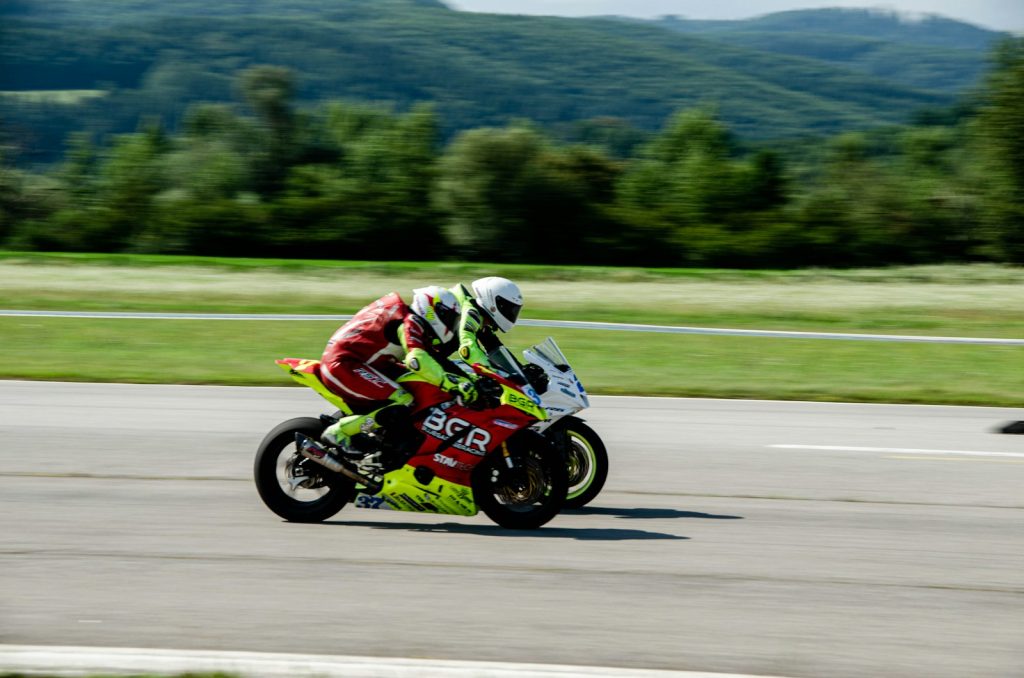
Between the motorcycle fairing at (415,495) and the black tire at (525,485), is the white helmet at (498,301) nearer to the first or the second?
the black tire at (525,485)

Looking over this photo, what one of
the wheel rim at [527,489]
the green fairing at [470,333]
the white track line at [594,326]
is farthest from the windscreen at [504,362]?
the white track line at [594,326]

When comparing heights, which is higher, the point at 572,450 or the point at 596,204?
the point at 572,450

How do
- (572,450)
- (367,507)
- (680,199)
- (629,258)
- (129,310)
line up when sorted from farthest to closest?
(680,199)
(629,258)
(129,310)
(572,450)
(367,507)

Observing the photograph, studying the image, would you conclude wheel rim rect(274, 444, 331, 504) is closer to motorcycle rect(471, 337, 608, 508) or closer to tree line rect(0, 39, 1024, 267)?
motorcycle rect(471, 337, 608, 508)

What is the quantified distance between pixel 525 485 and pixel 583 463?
31.5 inches

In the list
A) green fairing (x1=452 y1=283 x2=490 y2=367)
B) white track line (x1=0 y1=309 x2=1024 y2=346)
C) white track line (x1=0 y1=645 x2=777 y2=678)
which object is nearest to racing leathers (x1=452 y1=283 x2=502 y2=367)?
green fairing (x1=452 y1=283 x2=490 y2=367)

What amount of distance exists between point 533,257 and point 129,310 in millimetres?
25221

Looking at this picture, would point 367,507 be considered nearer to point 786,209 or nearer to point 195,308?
point 195,308

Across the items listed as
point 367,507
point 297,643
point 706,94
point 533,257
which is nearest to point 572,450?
point 367,507

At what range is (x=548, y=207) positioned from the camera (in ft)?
161

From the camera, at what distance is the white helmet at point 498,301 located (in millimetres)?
7914

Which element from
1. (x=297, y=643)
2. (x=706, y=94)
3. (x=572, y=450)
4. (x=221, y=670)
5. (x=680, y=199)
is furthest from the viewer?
(x=706, y=94)

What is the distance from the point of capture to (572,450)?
8.54 m

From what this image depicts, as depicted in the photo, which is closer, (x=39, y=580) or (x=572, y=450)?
(x=39, y=580)
